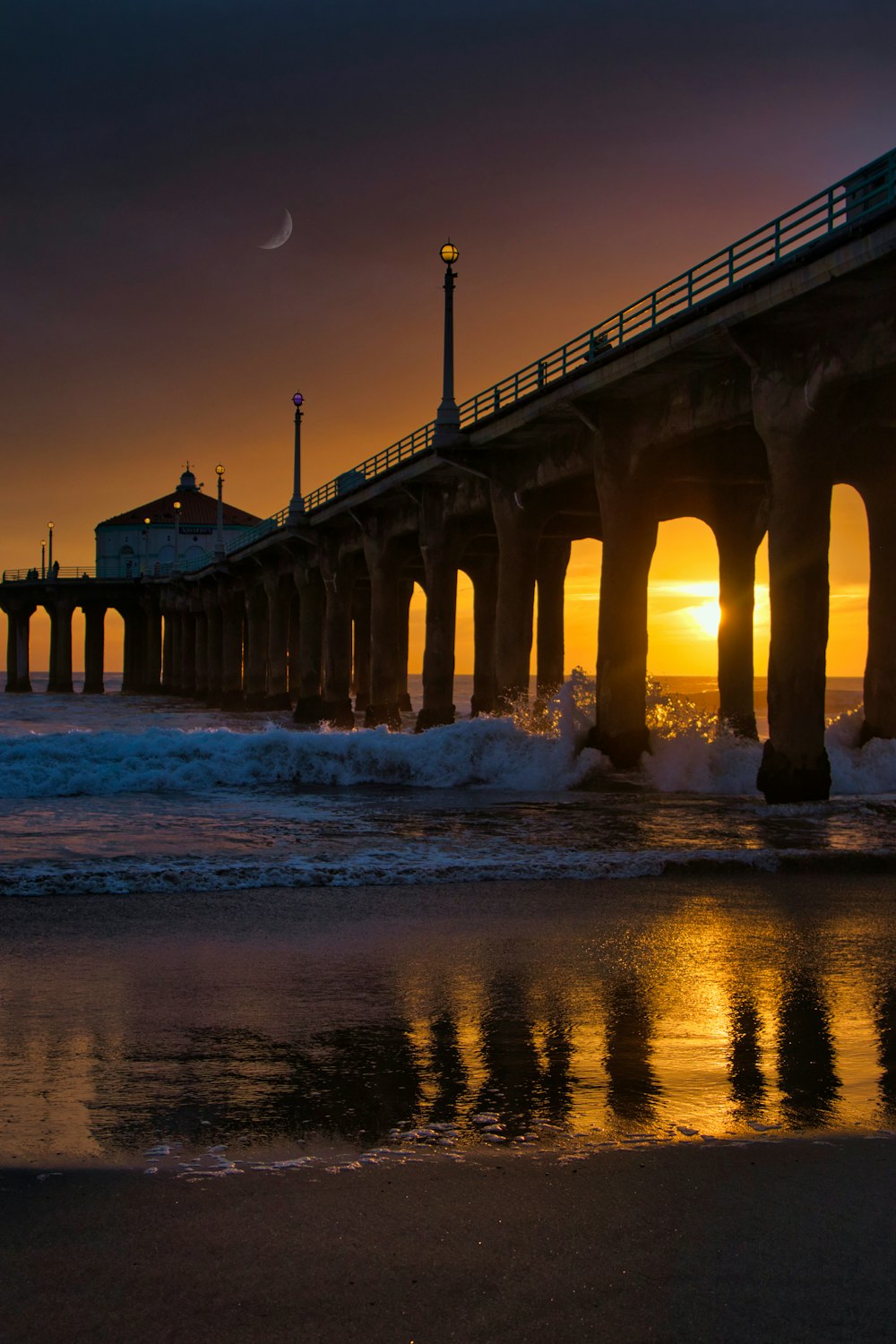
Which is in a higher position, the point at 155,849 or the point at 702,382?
the point at 702,382

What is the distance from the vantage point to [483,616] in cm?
5112

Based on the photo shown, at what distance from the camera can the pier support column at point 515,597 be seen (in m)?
32.5

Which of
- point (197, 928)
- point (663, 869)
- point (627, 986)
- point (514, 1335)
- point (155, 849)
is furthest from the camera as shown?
point (155, 849)

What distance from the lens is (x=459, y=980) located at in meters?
7.58

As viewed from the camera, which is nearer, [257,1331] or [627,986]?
[257,1331]

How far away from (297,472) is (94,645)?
5489 cm

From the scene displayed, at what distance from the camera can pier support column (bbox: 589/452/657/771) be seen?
86.1 feet

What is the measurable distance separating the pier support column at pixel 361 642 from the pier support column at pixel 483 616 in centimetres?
1722

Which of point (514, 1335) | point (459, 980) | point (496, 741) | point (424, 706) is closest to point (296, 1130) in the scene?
point (514, 1335)

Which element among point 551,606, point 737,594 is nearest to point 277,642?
point 551,606

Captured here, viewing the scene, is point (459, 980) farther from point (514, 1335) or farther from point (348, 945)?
point (514, 1335)

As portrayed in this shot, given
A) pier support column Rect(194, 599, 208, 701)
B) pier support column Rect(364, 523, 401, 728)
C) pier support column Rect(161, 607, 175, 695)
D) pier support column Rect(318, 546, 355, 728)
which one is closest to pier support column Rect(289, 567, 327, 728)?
pier support column Rect(318, 546, 355, 728)

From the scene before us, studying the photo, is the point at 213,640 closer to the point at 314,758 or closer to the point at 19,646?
the point at 19,646

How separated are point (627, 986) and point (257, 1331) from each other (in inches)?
183
